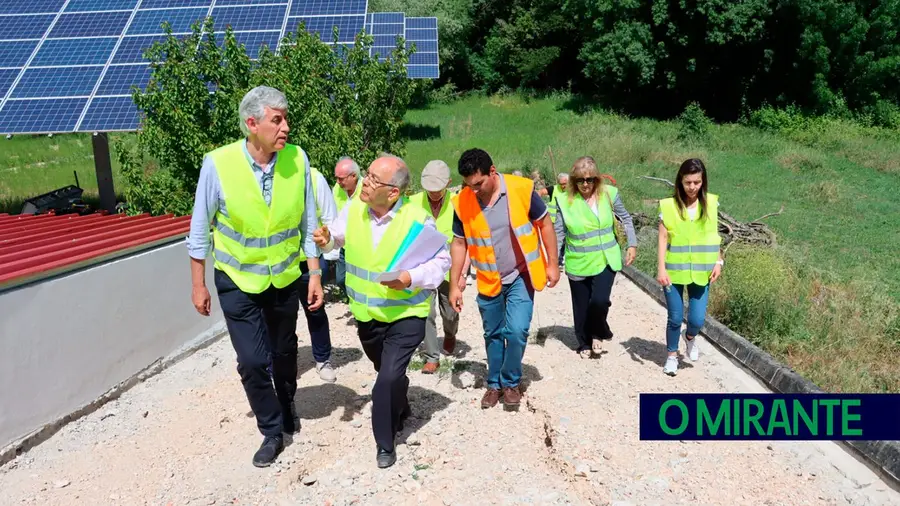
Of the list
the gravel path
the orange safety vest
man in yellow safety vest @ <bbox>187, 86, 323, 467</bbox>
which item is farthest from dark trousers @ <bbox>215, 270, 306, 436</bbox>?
the orange safety vest

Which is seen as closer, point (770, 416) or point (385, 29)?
point (770, 416)

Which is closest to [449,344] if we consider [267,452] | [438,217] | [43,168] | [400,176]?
[438,217]

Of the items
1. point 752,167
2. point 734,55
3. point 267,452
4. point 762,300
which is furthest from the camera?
point 734,55

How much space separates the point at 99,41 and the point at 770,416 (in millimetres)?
13578

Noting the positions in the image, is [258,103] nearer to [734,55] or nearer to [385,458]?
[385,458]

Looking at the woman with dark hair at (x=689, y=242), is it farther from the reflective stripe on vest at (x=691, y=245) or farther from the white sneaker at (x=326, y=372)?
the white sneaker at (x=326, y=372)

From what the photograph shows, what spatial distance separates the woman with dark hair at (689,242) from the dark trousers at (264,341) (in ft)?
9.74

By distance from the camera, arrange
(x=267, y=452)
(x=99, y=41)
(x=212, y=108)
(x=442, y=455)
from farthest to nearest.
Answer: (x=99, y=41) → (x=212, y=108) → (x=442, y=455) → (x=267, y=452)

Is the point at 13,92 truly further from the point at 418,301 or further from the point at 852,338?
the point at 852,338

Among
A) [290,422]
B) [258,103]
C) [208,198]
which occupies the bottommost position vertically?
[290,422]

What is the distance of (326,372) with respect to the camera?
5.92m

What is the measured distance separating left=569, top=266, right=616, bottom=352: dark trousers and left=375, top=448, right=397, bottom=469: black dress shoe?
250cm

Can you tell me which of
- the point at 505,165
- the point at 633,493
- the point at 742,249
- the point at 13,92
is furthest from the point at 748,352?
the point at 505,165

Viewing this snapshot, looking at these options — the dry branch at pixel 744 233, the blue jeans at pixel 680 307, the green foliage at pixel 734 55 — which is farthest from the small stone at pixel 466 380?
the green foliage at pixel 734 55
